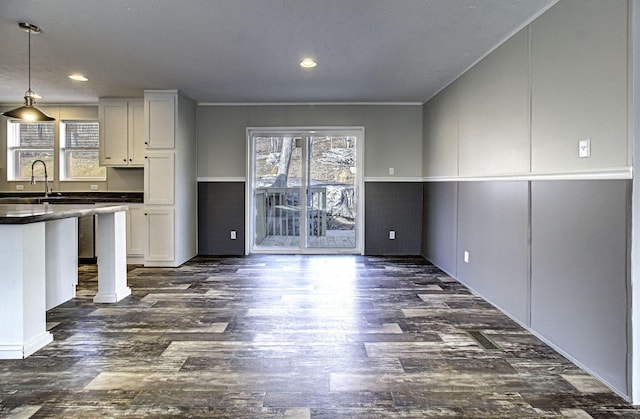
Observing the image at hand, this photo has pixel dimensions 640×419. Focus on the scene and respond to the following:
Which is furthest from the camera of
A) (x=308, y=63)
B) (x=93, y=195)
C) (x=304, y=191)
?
(x=304, y=191)

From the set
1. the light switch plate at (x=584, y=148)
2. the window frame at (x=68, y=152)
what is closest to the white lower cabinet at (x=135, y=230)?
the window frame at (x=68, y=152)

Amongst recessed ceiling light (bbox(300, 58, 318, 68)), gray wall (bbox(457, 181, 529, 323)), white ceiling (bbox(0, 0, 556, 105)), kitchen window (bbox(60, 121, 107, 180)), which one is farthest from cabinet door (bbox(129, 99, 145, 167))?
gray wall (bbox(457, 181, 529, 323))

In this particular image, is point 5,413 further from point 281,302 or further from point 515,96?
point 515,96

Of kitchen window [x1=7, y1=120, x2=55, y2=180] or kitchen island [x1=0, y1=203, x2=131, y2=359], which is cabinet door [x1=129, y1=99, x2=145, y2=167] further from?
kitchen island [x1=0, y1=203, x2=131, y2=359]

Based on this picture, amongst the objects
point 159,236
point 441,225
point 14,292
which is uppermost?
point 441,225

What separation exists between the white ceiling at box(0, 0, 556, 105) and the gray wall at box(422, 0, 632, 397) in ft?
1.27

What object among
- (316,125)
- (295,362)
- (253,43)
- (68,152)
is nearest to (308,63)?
(253,43)

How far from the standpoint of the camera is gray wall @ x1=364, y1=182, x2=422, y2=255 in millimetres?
6418

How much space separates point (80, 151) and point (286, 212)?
3349 millimetres

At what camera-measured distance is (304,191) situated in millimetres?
6527

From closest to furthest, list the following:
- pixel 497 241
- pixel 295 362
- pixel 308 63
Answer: pixel 295 362, pixel 497 241, pixel 308 63

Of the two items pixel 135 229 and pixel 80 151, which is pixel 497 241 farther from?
pixel 80 151

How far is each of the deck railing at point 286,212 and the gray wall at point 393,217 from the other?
737 millimetres

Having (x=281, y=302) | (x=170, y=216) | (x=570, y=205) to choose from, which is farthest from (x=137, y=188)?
(x=570, y=205)
